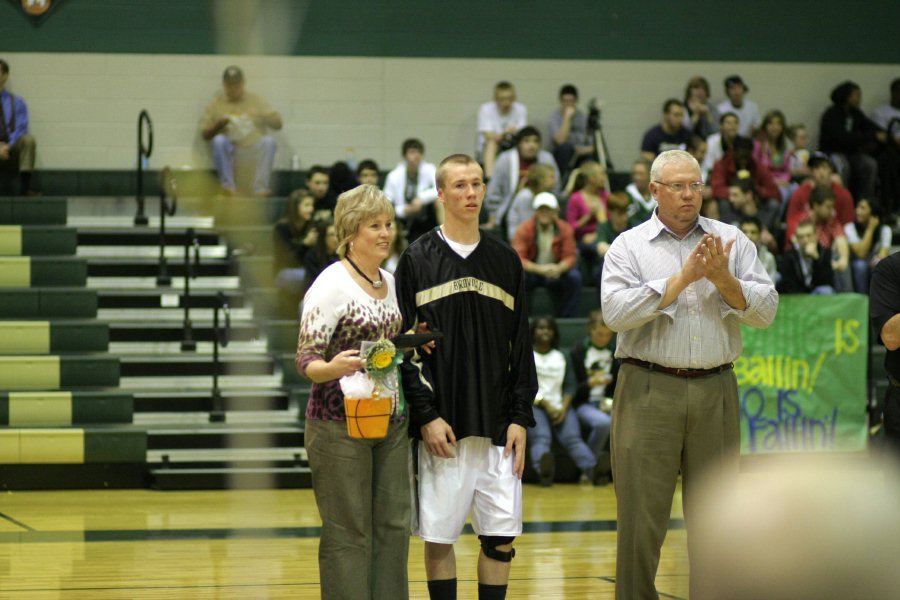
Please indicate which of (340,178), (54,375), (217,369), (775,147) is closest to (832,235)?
(775,147)

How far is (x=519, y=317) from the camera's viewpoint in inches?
144

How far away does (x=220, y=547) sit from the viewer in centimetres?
586

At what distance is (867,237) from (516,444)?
24.8 feet

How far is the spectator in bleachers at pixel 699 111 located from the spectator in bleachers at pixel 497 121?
5.43ft

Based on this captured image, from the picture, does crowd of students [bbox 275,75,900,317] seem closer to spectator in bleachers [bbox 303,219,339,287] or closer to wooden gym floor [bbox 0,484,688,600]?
spectator in bleachers [bbox 303,219,339,287]

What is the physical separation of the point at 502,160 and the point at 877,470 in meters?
9.38

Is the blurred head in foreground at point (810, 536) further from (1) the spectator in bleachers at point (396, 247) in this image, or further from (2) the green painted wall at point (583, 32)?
Result: (2) the green painted wall at point (583, 32)

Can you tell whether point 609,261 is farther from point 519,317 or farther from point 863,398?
point 863,398

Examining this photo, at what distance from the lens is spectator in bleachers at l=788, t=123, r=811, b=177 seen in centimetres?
1134

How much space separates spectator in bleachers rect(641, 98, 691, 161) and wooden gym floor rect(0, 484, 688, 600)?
445 cm

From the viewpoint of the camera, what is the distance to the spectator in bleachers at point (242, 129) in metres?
2.86

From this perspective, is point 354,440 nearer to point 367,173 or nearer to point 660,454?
point 660,454

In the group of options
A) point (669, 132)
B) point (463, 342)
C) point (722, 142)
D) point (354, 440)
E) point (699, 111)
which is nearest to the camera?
point (354, 440)

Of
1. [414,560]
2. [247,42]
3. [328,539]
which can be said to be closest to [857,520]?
[247,42]
